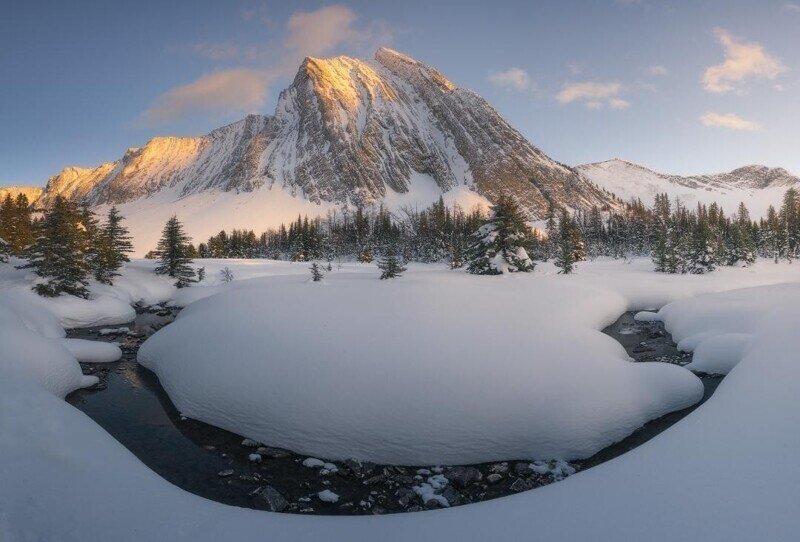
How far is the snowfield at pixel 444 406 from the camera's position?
636 cm

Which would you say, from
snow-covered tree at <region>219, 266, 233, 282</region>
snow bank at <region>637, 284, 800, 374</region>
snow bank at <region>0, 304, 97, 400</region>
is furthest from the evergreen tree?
snow bank at <region>637, 284, 800, 374</region>

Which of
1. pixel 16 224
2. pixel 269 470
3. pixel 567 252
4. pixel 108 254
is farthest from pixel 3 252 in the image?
pixel 567 252

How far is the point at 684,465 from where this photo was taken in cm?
741

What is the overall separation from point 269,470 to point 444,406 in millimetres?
5078

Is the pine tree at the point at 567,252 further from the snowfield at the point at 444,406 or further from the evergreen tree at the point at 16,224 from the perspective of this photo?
the evergreen tree at the point at 16,224

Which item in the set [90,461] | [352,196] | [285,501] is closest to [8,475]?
[90,461]

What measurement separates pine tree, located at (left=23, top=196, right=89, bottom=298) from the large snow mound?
55.9ft

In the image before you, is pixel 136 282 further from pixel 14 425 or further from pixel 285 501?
pixel 285 501

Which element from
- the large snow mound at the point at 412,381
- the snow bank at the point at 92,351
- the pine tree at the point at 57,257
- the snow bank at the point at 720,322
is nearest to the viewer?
the large snow mound at the point at 412,381

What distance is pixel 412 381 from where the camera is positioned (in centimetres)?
1240

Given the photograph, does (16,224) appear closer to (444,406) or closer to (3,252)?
(3,252)

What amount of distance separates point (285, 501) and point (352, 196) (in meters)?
185

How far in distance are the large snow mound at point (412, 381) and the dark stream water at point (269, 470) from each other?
1.28 ft

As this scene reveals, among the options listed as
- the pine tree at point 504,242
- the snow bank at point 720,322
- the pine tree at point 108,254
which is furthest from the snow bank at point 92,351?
the snow bank at point 720,322
